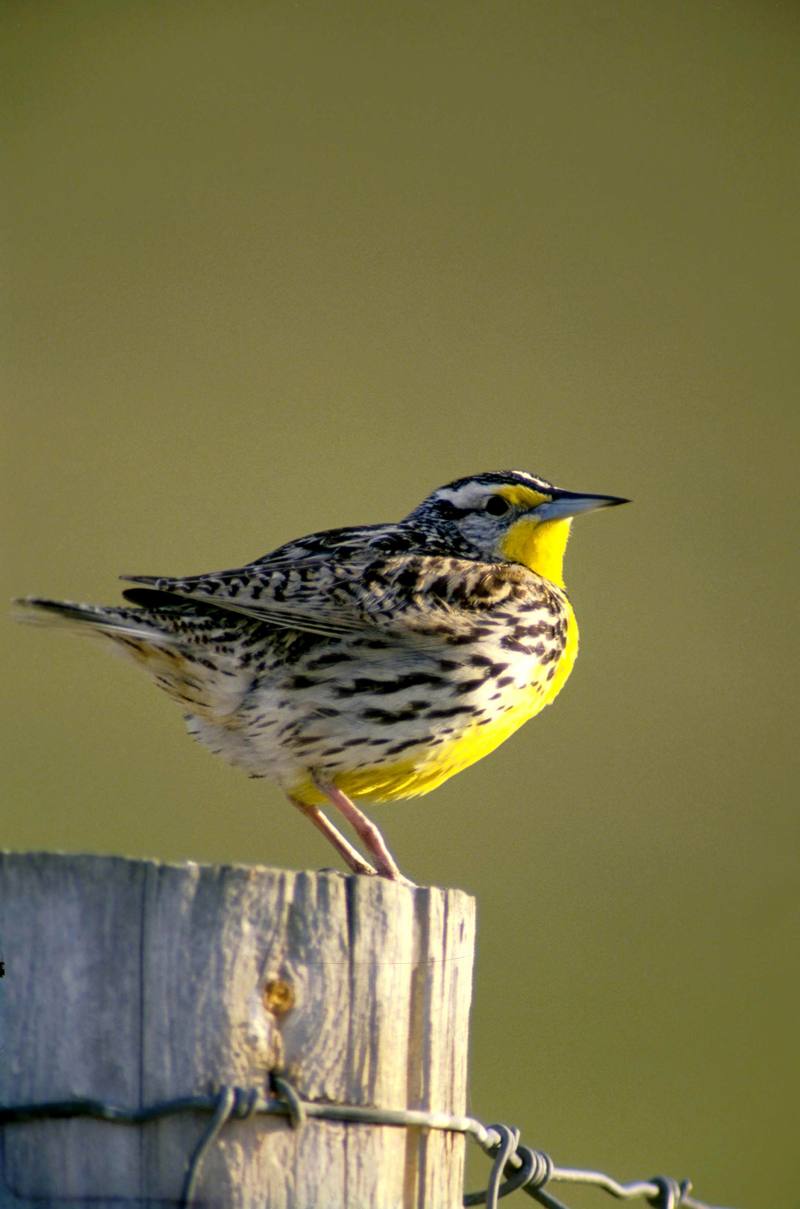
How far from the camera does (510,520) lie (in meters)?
3.87

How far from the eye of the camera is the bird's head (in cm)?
383

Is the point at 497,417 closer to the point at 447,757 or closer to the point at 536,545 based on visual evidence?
the point at 536,545

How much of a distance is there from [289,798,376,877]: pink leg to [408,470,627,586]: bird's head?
21.2 inches

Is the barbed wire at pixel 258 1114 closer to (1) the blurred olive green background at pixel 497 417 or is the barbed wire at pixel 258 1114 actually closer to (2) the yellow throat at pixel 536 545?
(2) the yellow throat at pixel 536 545

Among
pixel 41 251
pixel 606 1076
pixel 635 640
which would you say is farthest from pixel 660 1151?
pixel 41 251

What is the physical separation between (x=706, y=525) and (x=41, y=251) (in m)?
2.69

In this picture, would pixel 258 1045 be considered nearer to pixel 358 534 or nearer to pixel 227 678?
pixel 227 678

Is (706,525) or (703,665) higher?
(706,525)

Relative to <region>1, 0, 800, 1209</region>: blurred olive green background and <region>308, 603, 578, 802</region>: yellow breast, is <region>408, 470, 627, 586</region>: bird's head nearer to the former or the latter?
<region>308, 603, 578, 802</region>: yellow breast

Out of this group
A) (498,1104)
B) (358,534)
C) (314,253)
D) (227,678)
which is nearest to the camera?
(227,678)

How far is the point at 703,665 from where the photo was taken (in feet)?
24.3

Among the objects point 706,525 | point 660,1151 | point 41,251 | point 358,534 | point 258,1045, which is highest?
point 41,251

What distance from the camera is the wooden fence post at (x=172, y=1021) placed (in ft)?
6.16

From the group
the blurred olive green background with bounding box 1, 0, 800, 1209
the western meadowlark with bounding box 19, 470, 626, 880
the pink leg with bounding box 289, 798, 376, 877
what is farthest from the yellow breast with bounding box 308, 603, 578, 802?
the blurred olive green background with bounding box 1, 0, 800, 1209
